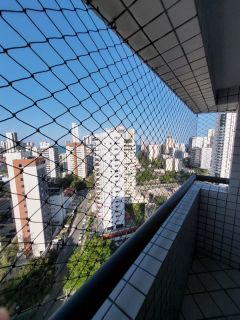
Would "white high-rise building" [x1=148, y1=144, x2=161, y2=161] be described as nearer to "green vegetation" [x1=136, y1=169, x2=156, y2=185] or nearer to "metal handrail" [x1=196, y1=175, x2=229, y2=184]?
"green vegetation" [x1=136, y1=169, x2=156, y2=185]

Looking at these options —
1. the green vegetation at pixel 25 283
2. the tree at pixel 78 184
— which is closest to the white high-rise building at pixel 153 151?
the tree at pixel 78 184

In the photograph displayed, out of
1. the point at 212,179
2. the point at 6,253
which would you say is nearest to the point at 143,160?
the point at 212,179

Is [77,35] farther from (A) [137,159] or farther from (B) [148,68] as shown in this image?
(A) [137,159]

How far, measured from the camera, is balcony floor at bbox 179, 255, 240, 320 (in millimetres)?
1282

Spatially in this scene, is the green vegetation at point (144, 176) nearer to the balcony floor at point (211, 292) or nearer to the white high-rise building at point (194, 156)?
the balcony floor at point (211, 292)

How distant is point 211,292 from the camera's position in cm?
145

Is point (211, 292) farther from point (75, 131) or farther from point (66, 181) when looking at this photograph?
point (75, 131)

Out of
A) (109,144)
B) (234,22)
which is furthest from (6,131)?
(234,22)

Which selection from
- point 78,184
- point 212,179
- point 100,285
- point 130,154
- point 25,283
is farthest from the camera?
point 212,179

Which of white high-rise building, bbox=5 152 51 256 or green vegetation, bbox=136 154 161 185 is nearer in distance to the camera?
white high-rise building, bbox=5 152 51 256

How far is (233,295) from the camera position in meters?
1.43

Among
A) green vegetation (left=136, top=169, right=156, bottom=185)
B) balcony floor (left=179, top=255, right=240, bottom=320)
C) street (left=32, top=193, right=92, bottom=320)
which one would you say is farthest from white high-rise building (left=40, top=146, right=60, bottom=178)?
balcony floor (left=179, top=255, right=240, bottom=320)

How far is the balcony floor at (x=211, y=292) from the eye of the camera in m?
1.28

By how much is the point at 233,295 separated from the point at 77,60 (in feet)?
6.83
